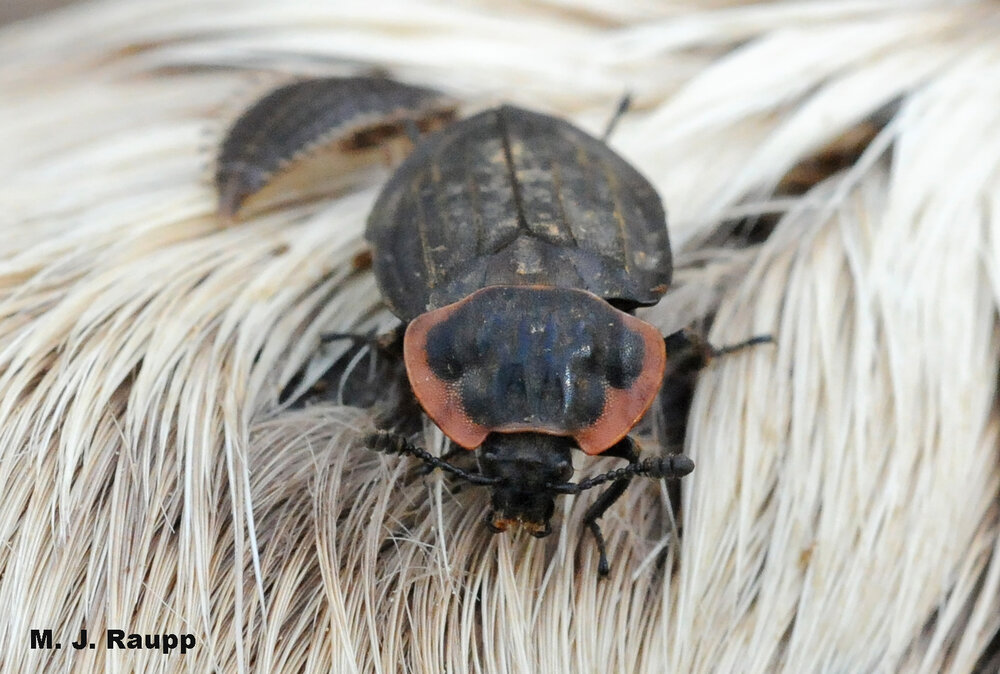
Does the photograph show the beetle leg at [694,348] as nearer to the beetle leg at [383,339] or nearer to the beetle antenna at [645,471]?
the beetle antenna at [645,471]

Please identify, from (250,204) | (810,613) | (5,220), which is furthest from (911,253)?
(5,220)

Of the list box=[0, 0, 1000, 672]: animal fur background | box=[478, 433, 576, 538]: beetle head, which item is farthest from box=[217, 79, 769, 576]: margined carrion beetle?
box=[0, 0, 1000, 672]: animal fur background

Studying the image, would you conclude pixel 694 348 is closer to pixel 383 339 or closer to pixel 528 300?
pixel 528 300

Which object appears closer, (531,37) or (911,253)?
(911,253)

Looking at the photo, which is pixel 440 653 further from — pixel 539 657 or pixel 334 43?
pixel 334 43

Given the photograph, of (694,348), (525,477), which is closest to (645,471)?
(525,477)

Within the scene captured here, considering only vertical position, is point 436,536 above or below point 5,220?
below
